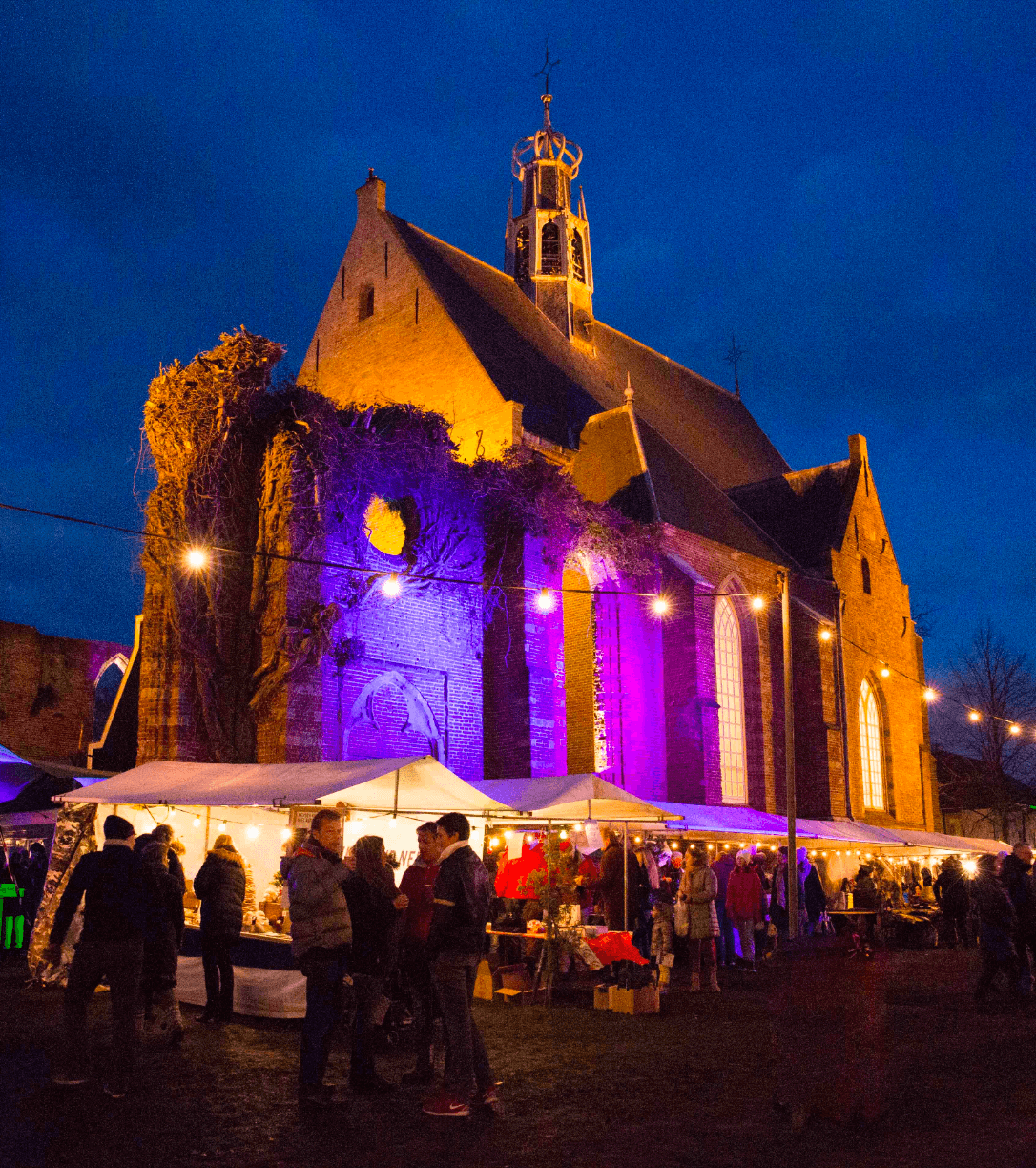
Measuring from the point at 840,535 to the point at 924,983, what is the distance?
16628 mm

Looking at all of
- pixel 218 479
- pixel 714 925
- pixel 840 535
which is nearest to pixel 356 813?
pixel 714 925

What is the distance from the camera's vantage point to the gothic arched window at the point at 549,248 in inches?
1231

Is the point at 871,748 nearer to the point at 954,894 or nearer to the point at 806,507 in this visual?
the point at 806,507

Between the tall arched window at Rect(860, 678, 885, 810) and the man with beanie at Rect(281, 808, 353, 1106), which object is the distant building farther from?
the man with beanie at Rect(281, 808, 353, 1106)

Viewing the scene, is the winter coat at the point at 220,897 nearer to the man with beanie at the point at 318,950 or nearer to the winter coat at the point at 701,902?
the man with beanie at the point at 318,950

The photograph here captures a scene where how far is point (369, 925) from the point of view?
677 centimetres

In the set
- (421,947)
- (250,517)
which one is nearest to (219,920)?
(421,947)

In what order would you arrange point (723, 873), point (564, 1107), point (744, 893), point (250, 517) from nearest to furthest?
1. point (564, 1107)
2. point (744, 893)
3. point (723, 873)
4. point (250, 517)

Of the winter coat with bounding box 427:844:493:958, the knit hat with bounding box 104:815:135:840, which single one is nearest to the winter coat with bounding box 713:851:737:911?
the winter coat with bounding box 427:844:493:958

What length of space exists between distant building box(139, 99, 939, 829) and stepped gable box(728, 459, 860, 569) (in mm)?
75

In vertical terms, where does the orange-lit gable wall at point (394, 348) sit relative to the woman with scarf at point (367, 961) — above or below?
above

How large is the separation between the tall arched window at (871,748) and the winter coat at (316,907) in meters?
24.8

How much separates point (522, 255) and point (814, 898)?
68.0 ft

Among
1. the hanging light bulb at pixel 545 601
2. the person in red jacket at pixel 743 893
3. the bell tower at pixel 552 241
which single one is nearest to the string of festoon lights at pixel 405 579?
the hanging light bulb at pixel 545 601
